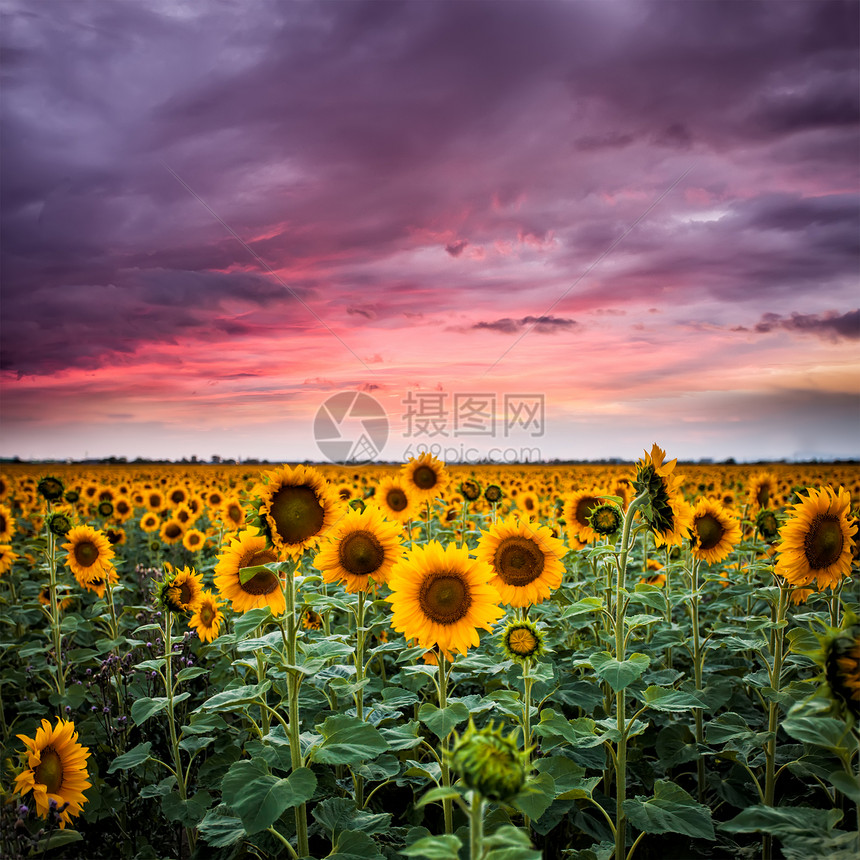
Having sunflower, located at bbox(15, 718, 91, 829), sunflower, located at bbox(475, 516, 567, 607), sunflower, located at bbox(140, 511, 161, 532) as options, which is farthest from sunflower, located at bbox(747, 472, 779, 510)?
sunflower, located at bbox(140, 511, 161, 532)

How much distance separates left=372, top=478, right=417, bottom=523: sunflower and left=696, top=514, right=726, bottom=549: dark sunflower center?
3.20 meters

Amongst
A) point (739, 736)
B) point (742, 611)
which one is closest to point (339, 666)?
point (739, 736)

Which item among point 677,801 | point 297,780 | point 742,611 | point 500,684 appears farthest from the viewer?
point 742,611

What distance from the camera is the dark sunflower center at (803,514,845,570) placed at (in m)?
3.98

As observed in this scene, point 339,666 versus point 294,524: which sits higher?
point 294,524

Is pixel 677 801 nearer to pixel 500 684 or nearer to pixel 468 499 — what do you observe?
pixel 500 684

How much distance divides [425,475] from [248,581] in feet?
12.4

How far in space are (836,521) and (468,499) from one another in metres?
4.92

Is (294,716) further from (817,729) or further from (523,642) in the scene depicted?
(817,729)

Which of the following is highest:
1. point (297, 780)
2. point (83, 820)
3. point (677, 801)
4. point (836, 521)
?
point (836, 521)

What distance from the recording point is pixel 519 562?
4.34m

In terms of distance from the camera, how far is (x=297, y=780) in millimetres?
2639

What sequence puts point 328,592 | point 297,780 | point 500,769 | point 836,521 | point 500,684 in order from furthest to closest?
point 328,592 < point 500,684 < point 836,521 < point 297,780 < point 500,769

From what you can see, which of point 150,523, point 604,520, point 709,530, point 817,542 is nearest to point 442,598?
point 604,520
